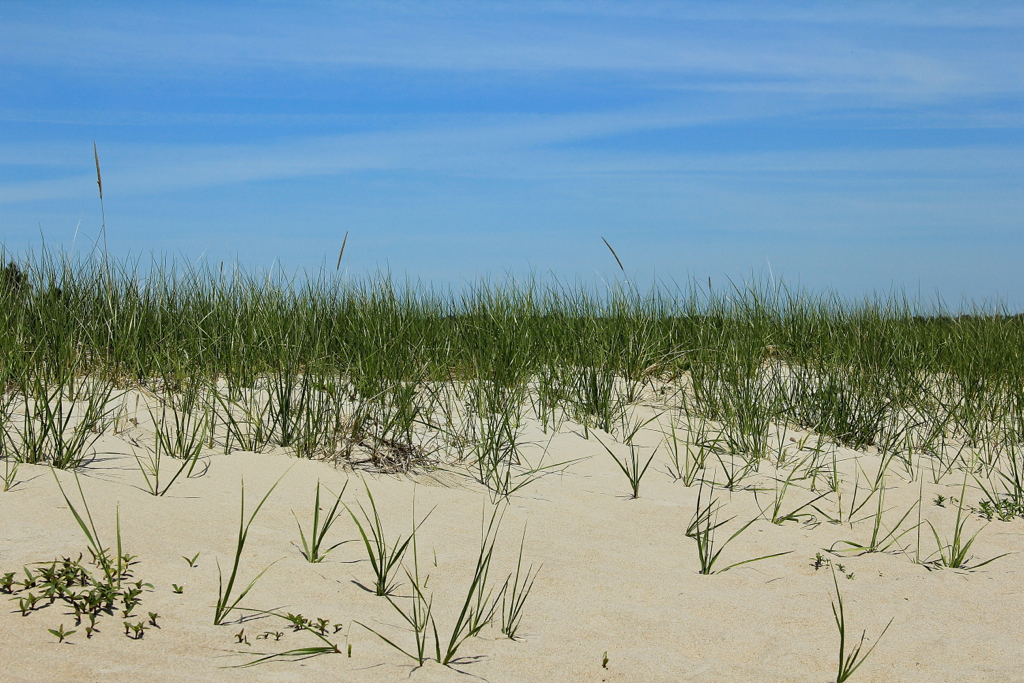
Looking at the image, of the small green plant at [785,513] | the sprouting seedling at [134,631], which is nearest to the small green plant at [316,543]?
the sprouting seedling at [134,631]

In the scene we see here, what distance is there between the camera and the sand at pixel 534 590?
1.83 metres

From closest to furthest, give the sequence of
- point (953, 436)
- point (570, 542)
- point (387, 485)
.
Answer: point (570, 542), point (387, 485), point (953, 436)

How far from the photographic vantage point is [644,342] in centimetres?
508

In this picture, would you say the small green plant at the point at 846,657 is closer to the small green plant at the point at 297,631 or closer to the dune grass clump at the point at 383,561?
the dune grass clump at the point at 383,561

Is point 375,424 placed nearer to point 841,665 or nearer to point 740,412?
point 740,412

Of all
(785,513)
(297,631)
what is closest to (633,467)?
(785,513)

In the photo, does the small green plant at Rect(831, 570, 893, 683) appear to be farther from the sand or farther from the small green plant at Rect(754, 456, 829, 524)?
the small green plant at Rect(754, 456, 829, 524)

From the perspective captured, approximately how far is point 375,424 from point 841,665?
7.29 ft

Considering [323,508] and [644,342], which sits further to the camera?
[644,342]

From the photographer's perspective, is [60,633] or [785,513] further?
[785,513]

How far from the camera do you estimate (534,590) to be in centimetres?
233

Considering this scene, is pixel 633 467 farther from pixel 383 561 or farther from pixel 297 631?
pixel 297 631

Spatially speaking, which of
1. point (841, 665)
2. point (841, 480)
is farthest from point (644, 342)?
point (841, 665)

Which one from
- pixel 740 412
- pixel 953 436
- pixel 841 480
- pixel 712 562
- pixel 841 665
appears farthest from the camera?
pixel 953 436
